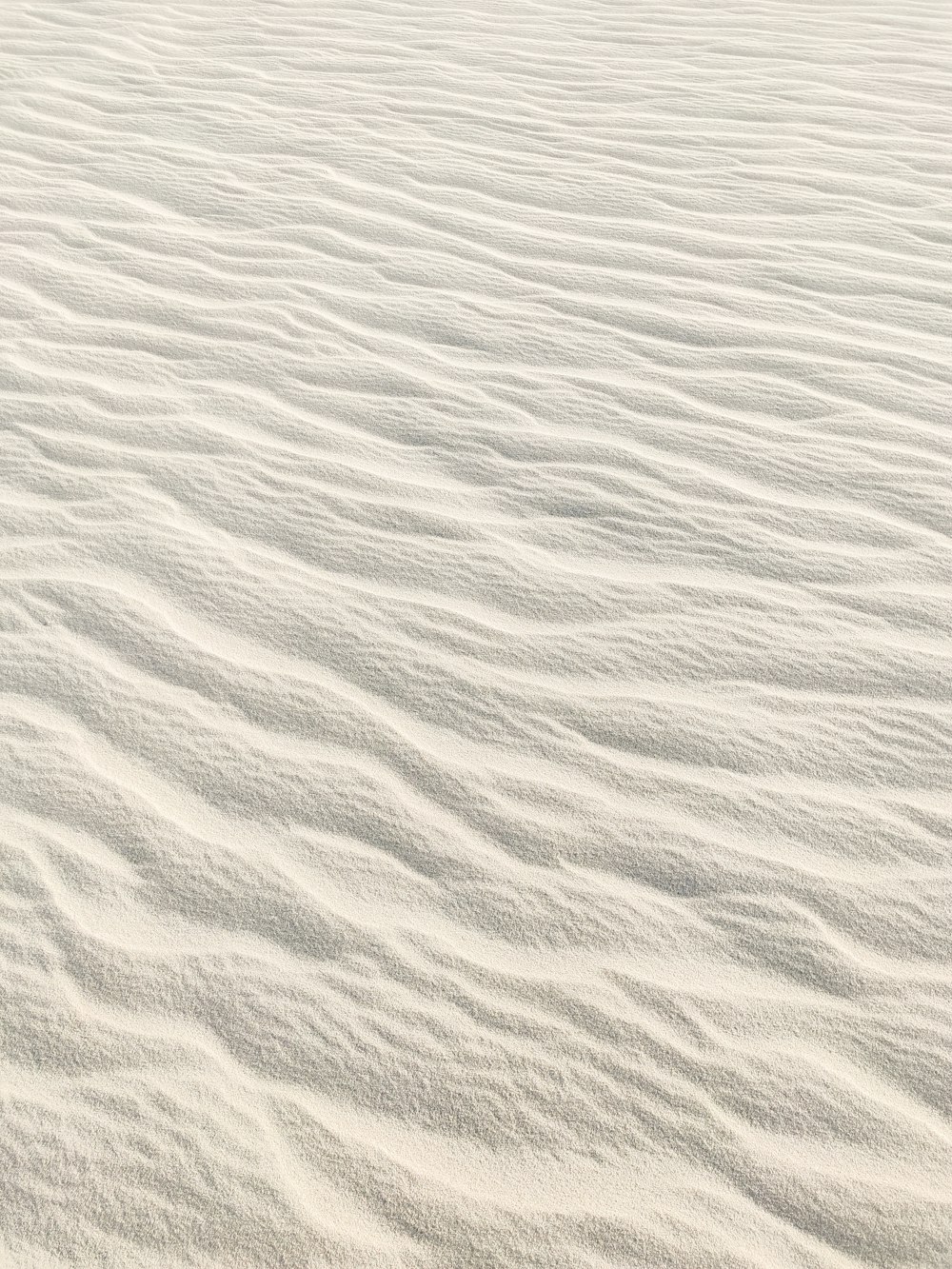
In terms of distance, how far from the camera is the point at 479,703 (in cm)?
268

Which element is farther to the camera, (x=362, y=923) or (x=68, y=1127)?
(x=362, y=923)

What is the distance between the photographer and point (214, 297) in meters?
4.10

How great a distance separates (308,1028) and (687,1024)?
0.61 metres

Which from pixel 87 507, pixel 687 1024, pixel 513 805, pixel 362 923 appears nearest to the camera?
pixel 687 1024

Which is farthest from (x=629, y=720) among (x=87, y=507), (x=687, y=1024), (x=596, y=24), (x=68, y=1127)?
(x=596, y=24)

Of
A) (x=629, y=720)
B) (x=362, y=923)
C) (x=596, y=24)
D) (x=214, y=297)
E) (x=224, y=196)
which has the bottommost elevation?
(x=362, y=923)

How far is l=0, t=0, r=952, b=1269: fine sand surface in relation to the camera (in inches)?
76.2

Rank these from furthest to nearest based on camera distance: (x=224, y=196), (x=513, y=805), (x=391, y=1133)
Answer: (x=224, y=196)
(x=513, y=805)
(x=391, y=1133)

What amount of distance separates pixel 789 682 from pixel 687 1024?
0.87m

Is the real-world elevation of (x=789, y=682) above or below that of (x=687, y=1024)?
above

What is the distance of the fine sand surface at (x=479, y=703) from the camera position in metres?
1.94

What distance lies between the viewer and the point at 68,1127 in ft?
6.48

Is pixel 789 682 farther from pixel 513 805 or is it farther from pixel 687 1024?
pixel 687 1024

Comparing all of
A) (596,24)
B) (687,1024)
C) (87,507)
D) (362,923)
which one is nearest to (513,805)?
(362,923)
